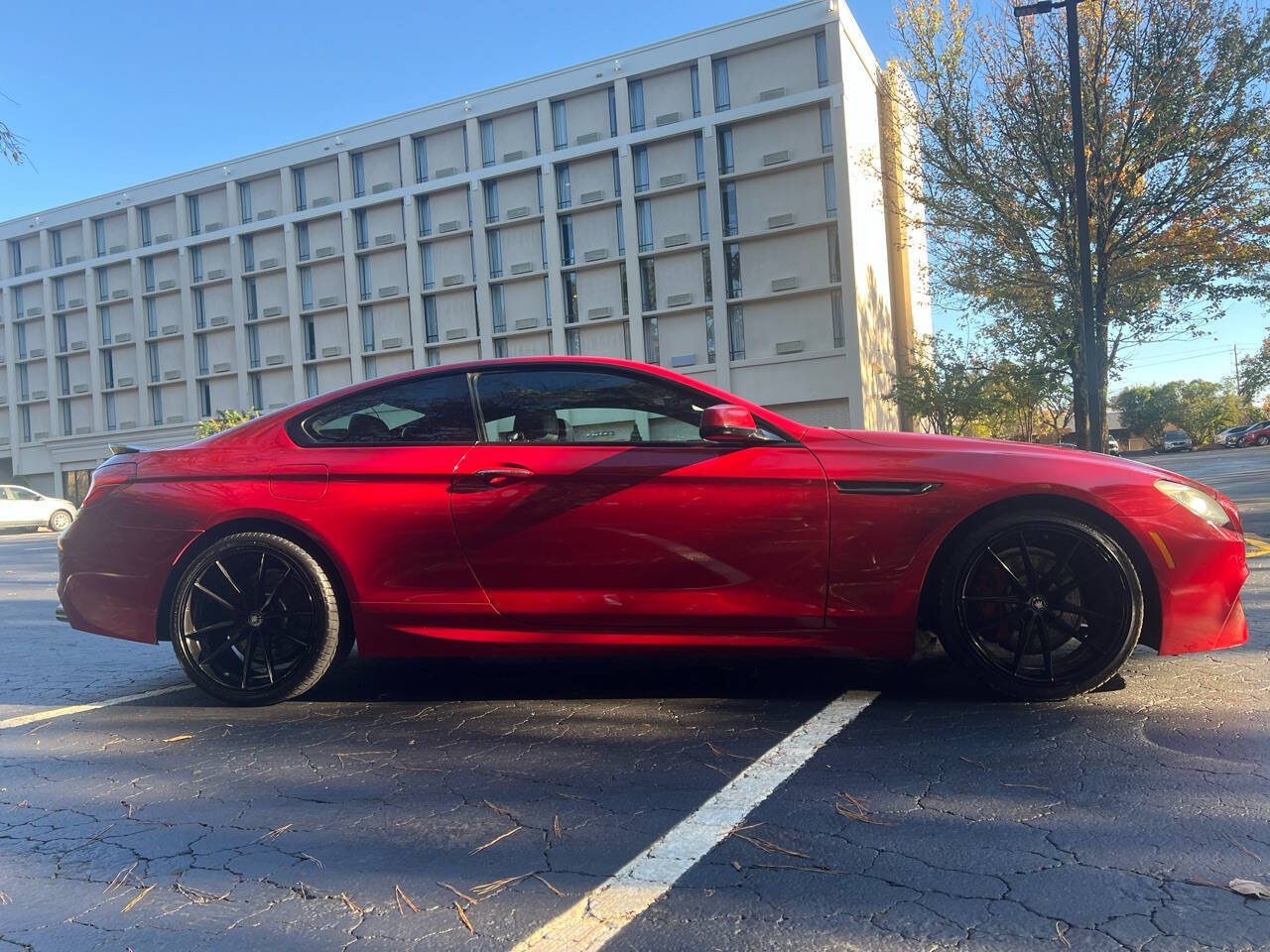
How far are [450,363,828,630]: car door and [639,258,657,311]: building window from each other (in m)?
36.9

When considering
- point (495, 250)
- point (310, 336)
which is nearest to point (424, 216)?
point (495, 250)

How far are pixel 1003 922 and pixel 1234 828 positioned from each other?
33.1 inches

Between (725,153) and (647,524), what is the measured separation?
3811cm

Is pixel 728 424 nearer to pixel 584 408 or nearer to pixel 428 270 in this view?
pixel 584 408

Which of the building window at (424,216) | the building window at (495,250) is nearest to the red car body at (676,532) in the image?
the building window at (495,250)

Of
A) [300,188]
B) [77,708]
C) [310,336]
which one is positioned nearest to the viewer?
[77,708]

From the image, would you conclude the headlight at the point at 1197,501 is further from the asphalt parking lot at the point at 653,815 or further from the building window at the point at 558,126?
the building window at the point at 558,126

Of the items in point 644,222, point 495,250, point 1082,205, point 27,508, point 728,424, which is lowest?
point 27,508

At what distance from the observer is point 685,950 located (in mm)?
1796

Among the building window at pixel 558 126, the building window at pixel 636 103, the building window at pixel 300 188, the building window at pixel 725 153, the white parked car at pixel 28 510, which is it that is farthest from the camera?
the building window at pixel 300 188

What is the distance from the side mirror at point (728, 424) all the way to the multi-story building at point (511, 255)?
30.3 meters

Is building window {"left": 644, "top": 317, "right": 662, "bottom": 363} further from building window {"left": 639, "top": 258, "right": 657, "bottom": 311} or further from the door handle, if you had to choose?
the door handle

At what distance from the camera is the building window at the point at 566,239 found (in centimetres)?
4141

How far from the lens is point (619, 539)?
11.4 ft
